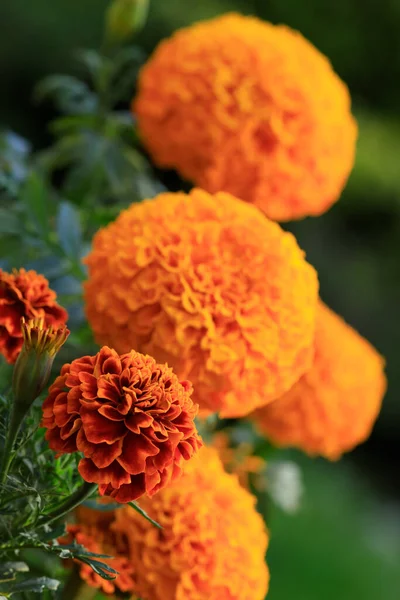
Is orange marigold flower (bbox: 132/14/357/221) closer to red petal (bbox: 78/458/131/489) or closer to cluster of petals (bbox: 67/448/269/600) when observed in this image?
cluster of petals (bbox: 67/448/269/600)

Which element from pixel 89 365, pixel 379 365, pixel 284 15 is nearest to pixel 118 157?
pixel 379 365

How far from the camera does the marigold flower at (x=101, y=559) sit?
482 mm

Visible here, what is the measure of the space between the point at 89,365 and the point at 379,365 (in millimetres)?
553

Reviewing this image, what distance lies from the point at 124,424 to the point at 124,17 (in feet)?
1.74

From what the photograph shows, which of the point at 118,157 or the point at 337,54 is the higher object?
the point at 118,157

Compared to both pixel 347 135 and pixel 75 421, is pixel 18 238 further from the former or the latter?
pixel 75 421

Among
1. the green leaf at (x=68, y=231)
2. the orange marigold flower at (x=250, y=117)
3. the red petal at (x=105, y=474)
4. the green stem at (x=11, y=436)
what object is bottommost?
the green leaf at (x=68, y=231)

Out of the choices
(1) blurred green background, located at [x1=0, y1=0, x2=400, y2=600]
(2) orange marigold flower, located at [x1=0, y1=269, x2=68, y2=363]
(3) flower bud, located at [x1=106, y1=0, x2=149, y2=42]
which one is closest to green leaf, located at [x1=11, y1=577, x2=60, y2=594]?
(2) orange marigold flower, located at [x1=0, y1=269, x2=68, y2=363]

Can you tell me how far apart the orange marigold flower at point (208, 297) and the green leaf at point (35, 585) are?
0.15 m

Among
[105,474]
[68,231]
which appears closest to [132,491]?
[105,474]

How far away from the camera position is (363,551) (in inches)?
86.1

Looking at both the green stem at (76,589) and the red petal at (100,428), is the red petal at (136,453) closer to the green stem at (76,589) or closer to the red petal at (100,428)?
Answer: the red petal at (100,428)

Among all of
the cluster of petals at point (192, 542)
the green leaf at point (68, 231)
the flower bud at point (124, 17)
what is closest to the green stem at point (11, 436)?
the cluster of petals at point (192, 542)

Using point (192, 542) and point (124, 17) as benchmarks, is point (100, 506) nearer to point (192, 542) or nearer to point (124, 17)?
point (192, 542)
